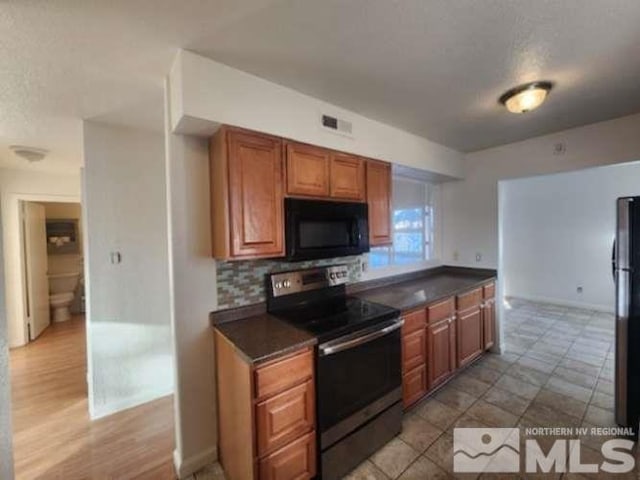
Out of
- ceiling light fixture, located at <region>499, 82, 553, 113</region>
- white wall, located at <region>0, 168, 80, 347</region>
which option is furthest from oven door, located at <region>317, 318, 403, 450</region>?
white wall, located at <region>0, 168, 80, 347</region>

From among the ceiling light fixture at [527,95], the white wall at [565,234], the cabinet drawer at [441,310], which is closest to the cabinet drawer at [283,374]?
the cabinet drawer at [441,310]

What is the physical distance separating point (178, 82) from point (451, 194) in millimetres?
3383

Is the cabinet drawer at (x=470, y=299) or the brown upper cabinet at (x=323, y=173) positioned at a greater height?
the brown upper cabinet at (x=323, y=173)

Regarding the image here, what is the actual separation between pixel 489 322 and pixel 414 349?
1528 millimetres

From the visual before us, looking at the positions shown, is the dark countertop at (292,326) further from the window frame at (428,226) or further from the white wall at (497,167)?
the white wall at (497,167)

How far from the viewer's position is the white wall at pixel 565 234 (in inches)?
189

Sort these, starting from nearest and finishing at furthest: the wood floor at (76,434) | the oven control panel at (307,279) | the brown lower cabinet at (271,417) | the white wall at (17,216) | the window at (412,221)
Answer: the brown lower cabinet at (271,417) < the wood floor at (76,434) < the oven control panel at (307,279) < the window at (412,221) < the white wall at (17,216)

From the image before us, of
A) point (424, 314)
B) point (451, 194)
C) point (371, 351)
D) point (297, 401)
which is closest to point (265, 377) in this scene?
point (297, 401)

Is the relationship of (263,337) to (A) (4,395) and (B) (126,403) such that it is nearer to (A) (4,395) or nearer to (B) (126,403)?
(A) (4,395)

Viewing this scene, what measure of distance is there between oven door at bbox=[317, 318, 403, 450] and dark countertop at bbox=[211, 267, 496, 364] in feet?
0.71

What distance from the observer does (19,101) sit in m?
1.99

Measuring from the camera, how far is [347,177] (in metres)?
2.25

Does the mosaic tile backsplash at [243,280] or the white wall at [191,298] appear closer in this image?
the white wall at [191,298]

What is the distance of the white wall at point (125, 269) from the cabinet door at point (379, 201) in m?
1.96
